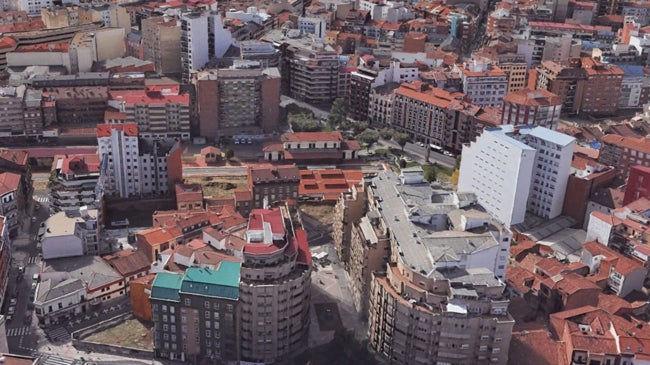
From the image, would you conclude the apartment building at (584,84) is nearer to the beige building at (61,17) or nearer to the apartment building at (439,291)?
the apartment building at (439,291)

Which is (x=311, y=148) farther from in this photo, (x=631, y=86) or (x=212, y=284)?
(x=631, y=86)

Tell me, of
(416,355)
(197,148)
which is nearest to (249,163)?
(197,148)

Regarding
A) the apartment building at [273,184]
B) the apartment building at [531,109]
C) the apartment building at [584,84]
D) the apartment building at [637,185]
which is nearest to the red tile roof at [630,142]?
the apartment building at [531,109]

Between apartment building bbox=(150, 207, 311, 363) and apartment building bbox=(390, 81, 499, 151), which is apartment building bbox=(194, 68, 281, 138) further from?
apartment building bbox=(150, 207, 311, 363)

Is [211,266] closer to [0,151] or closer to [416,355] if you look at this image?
[416,355]

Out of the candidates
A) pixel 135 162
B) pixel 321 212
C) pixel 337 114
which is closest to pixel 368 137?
pixel 337 114

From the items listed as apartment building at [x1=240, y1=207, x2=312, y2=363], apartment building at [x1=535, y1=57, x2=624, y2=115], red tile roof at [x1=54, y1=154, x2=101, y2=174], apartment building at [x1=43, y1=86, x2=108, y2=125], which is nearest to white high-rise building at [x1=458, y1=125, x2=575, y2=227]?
A: apartment building at [x1=240, y1=207, x2=312, y2=363]
